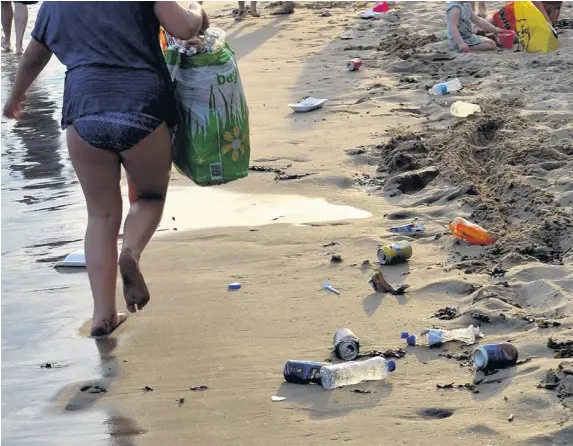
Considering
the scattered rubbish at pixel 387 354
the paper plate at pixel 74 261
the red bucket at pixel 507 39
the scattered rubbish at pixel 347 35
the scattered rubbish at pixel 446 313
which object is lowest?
the scattered rubbish at pixel 347 35

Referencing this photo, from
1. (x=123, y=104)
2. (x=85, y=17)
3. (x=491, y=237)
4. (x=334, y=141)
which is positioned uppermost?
(x=85, y=17)

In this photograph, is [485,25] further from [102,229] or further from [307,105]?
[102,229]

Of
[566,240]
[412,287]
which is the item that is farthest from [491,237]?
[412,287]

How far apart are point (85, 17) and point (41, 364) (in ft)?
4.84

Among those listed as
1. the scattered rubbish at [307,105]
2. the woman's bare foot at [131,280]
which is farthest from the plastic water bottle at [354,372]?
the scattered rubbish at [307,105]

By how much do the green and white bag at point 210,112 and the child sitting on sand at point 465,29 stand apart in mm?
5955

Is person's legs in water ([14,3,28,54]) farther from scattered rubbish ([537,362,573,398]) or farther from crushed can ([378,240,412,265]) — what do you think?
scattered rubbish ([537,362,573,398])

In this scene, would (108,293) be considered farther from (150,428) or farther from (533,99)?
(533,99)

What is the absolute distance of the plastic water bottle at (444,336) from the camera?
4.07 m

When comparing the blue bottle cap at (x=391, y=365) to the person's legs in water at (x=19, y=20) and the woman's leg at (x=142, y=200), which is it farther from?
the person's legs in water at (x=19, y=20)

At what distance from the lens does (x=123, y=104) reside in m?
4.21

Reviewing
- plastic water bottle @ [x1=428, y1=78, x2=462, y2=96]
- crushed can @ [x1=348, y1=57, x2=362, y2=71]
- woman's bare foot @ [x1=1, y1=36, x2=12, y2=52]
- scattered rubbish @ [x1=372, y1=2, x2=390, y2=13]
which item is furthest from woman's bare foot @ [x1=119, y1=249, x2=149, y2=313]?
woman's bare foot @ [x1=1, y1=36, x2=12, y2=52]

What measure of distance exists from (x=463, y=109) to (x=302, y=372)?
4.39 metres

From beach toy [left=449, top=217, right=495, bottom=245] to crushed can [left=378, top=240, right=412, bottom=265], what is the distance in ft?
1.16
